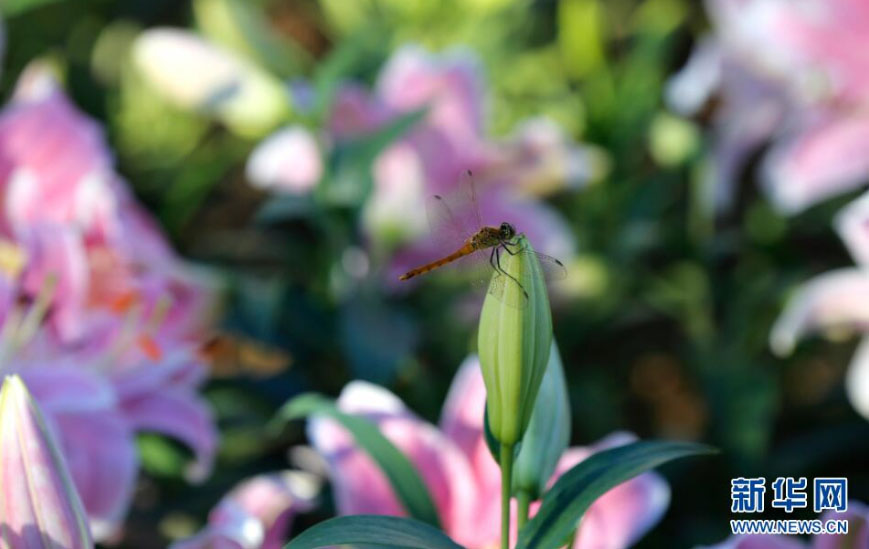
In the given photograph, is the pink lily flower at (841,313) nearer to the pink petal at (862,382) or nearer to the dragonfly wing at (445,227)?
the pink petal at (862,382)

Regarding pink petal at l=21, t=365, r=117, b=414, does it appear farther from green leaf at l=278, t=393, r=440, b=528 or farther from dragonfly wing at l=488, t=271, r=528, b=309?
dragonfly wing at l=488, t=271, r=528, b=309

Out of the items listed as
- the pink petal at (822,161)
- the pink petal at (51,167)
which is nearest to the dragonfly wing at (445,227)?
the pink petal at (51,167)

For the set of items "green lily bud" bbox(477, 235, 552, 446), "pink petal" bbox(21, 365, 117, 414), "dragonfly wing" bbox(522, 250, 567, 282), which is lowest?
"green lily bud" bbox(477, 235, 552, 446)

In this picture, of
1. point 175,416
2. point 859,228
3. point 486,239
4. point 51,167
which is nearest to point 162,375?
point 175,416

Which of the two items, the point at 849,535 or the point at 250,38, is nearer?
the point at 849,535

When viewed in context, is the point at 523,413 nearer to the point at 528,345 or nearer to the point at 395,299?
the point at 528,345

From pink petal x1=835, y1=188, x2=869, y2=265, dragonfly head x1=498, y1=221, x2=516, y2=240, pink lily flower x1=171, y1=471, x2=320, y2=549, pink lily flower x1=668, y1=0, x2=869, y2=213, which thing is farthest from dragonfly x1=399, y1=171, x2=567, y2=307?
pink lily flower x1=668, y1=0, x2=869, y2=213

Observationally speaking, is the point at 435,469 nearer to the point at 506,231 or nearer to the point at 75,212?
the point at 506,231
